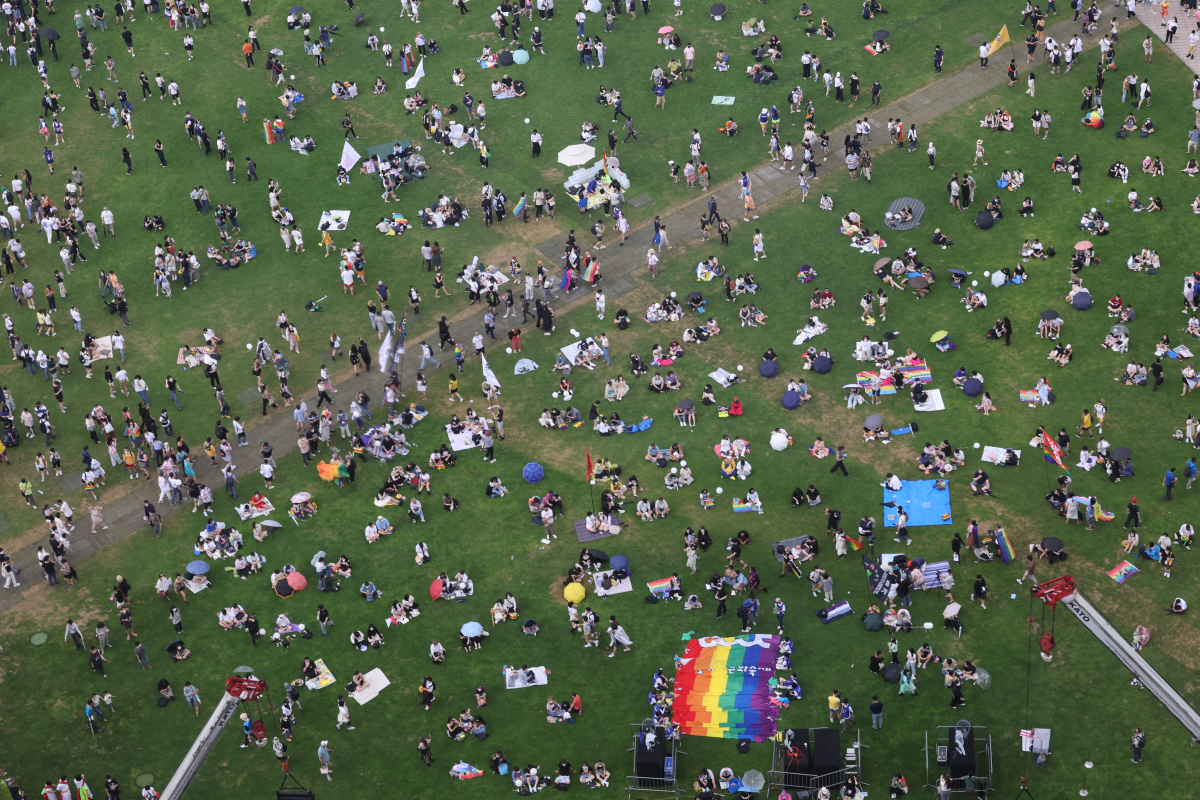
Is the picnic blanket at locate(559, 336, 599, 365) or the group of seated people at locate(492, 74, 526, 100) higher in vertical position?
the group of seated people at locate(492, 74, 526, 100)

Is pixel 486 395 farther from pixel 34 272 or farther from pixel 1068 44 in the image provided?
pixel 1068 44

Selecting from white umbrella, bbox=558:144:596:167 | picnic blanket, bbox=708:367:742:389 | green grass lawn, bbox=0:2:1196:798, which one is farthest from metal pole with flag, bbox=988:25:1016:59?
picnic blanket, bbox=708:367:742:389

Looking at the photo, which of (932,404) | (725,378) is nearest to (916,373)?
(932,404)

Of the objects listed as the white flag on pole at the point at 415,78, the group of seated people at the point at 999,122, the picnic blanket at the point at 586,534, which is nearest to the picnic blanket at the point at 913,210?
the group of seated people at the point at 999,122

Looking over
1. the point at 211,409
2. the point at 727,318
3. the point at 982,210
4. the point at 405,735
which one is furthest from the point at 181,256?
the point at 982,210

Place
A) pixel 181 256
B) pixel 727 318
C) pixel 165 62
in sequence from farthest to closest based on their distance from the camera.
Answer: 1. pixel 165 62
2. pixel 181 256
3. pixel 727 318

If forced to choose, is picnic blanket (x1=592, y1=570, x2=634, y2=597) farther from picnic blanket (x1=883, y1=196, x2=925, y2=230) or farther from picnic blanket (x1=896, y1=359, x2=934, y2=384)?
picnic blanket (x1=883, y1=196, x2=925, y2=230)

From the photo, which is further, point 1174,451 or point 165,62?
point 165,62

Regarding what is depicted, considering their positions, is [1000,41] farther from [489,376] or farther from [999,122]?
[489,376]
